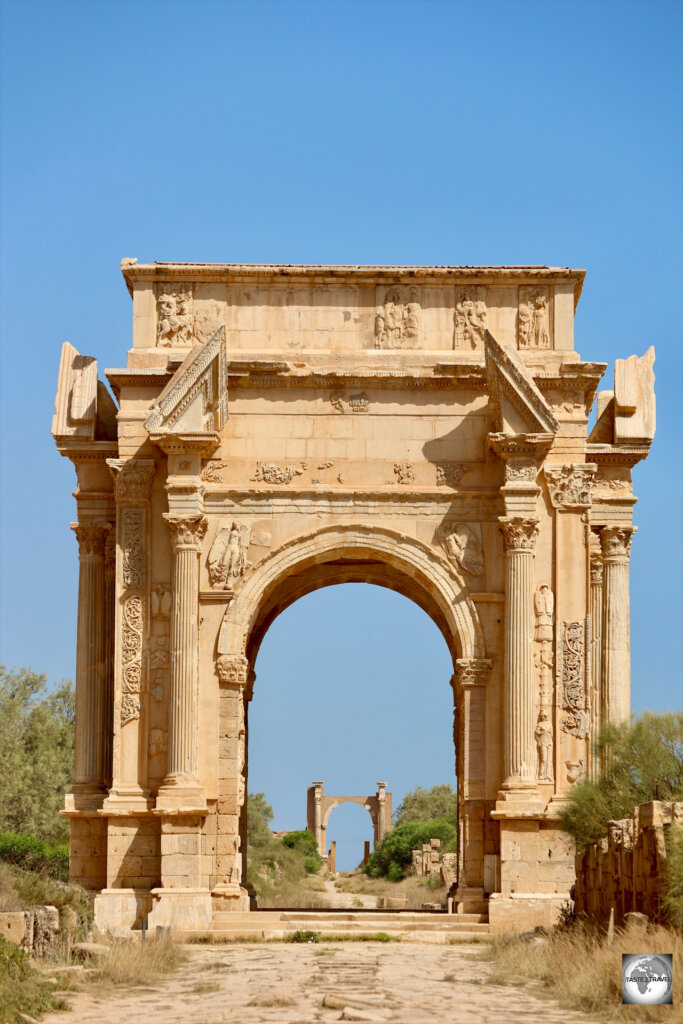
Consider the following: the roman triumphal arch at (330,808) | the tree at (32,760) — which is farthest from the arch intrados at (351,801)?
the tree at (32,760)

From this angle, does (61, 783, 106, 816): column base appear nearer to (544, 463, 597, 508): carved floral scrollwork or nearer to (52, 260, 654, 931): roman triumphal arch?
(52, 260, 654, 931): roman triumphal arch

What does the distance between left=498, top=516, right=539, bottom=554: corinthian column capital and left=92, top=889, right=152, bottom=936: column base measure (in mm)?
6819

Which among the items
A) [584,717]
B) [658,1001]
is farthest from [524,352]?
[658,1001]

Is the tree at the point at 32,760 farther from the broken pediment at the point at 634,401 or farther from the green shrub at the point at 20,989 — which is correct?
the green shrub at the point at 20,989

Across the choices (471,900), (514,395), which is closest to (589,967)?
(471,900)

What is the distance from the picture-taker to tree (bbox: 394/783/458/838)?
7475 centimetres

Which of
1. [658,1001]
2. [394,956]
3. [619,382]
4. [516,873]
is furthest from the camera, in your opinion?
[619,382]

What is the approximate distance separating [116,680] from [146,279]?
582 cm

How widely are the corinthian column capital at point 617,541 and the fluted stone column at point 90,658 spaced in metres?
8.26

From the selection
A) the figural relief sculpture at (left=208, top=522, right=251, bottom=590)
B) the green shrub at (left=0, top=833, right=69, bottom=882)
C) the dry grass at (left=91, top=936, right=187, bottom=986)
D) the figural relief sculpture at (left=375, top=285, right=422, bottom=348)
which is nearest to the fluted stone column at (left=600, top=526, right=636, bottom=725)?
the figural relief sculpture at (left=375, top=285, right=422, bottom=348)

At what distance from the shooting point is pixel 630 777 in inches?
813

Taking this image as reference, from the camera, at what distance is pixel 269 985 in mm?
16406

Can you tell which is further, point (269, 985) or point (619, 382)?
point (619, 382)

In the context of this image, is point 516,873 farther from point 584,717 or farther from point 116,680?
point 116,680
